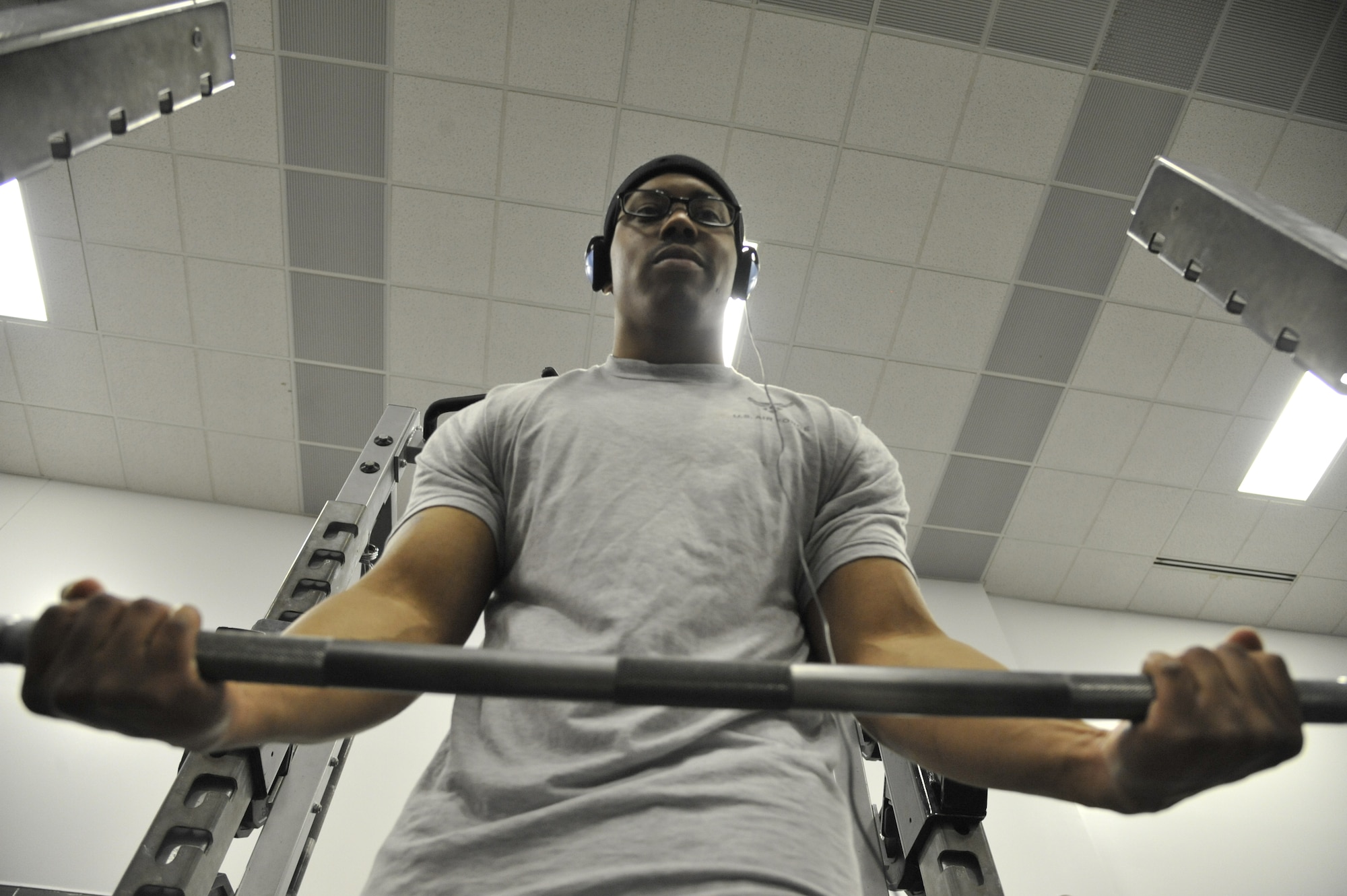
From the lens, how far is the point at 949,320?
3252 mm

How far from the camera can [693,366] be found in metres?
1.16

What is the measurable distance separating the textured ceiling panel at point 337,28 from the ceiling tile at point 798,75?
4.26ft

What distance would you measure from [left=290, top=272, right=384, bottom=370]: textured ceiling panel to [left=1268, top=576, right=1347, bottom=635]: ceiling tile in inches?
179

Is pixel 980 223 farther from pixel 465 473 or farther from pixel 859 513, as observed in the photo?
pixel 465 473

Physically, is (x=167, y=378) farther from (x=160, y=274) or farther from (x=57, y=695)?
(x=57, y=695)

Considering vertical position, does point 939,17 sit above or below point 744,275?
above

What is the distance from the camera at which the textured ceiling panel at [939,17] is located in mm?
2688

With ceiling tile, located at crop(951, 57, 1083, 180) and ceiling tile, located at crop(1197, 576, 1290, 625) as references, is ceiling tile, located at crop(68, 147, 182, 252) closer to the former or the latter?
ceiling tile, located at crop(951, 57, 1083, 180)

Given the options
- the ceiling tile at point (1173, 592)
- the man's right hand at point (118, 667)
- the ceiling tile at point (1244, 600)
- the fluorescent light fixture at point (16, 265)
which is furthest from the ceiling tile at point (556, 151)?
the ceiling tile at point (1244, 600)

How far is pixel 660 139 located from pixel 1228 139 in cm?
212

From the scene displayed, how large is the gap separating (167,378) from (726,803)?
3650mm

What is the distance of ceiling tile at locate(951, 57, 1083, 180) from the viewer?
280 cm

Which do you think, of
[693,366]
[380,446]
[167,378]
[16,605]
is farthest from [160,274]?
[693,366]

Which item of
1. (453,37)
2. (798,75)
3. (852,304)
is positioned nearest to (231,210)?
(453,37)
